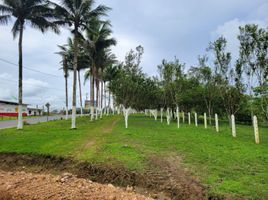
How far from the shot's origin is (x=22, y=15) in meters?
15.1

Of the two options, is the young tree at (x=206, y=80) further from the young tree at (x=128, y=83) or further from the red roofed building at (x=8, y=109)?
the red roofed building at (x=8, y=109)

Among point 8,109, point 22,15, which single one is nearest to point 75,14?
point 22,15

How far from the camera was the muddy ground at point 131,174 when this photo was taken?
462 cm

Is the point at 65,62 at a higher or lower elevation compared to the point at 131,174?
higher

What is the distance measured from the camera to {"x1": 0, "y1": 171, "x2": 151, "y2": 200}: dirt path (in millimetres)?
4496

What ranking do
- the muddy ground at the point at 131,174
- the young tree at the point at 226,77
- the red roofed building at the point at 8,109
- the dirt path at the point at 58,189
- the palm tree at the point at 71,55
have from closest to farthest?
the dirt path at the point at 58,189, the muddy ground at the point at 131,174, the young tree at the point at 226,77, the palm tree at the point at 71,55, the red roofed building at the point at 8,109

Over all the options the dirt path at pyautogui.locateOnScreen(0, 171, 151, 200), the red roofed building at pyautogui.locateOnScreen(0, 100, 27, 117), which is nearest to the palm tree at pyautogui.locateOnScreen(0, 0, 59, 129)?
the dirt path at pyautogui.locateOnScreen(0, 171, 151, 200)

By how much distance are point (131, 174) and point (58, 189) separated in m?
1.77

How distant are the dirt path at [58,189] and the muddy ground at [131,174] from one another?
0.28m

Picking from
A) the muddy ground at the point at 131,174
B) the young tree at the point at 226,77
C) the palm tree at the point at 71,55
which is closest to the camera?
the muddy ground at the point at 131,174

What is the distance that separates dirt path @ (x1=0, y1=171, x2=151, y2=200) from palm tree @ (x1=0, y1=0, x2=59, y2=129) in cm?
1091

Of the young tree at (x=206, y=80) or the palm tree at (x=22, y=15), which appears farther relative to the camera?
the young tree at (x=206, y=80)

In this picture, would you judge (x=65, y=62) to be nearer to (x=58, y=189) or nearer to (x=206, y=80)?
(x=206, y=80)

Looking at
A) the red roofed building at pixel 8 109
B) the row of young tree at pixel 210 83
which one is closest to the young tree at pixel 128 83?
the row of young tree at pixel 210 83
